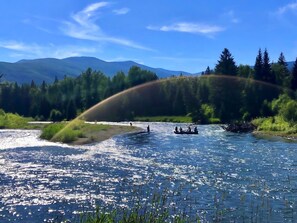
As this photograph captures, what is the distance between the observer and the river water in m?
31.4

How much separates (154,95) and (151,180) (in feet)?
487

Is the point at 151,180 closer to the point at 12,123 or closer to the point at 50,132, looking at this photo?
the point at 50,132

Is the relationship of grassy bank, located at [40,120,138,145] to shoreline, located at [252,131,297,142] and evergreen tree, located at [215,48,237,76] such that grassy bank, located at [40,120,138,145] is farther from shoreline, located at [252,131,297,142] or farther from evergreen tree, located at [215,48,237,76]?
evergreen tree, located at [215,48,237,76]

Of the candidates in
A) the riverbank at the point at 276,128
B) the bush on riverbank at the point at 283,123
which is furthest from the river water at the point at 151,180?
the bush on riverbank at the point at 283,123

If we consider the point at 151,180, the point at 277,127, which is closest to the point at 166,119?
the point at 277,127

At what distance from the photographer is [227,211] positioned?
31.2 metres

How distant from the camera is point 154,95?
623ft

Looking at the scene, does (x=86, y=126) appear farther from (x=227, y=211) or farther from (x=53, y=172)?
(x=227, y=211)

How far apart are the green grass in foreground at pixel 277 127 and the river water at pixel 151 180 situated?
27143 millimetres


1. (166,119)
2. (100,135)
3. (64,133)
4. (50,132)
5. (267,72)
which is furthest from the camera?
(166,119)

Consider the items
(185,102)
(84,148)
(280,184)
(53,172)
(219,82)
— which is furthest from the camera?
(185,102)

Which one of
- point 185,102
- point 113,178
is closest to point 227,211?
point 113,178

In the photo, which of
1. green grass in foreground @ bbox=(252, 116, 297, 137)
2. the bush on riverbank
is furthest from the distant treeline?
the bush on riverbank

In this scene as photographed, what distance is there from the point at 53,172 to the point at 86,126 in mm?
62765
